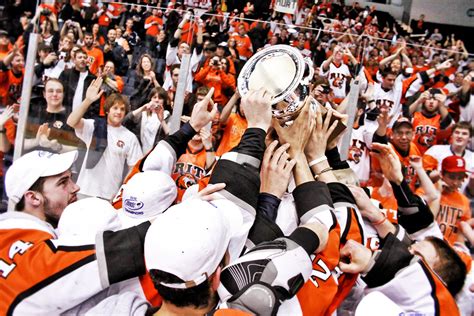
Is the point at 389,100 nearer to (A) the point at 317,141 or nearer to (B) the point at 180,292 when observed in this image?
(A) the point at 317,141

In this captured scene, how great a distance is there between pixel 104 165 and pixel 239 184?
8.87 ft

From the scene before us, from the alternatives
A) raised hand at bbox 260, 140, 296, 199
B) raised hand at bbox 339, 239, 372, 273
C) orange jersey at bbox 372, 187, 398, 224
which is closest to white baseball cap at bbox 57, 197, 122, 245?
raised hand at bbox 260, 140, 296, 199

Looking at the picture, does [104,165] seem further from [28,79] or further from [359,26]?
[359,26]

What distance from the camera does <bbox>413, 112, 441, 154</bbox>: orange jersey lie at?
3.14m

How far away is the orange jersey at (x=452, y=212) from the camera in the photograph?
3.00 meters

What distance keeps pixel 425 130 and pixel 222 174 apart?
210 centimetres

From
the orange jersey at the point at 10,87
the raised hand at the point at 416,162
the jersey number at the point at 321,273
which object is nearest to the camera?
the jersey number at the point at 321,273

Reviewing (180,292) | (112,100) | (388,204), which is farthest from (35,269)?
(112,100)

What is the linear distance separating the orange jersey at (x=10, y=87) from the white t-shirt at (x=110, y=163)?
2.20 feet

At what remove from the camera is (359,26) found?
12.8m

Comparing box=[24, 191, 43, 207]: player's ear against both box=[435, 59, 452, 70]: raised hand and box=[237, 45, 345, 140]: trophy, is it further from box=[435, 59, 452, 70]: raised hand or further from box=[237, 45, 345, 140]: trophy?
box=[435, 59, 452, 70]: raised hand

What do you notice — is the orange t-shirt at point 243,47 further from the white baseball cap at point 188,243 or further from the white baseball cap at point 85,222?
the white baseball cap at point 188,243

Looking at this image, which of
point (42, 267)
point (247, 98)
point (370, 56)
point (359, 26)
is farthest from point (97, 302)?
point (359, 26)

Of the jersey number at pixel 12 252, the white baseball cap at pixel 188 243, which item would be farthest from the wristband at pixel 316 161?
the jersey number at pixel 12 252
